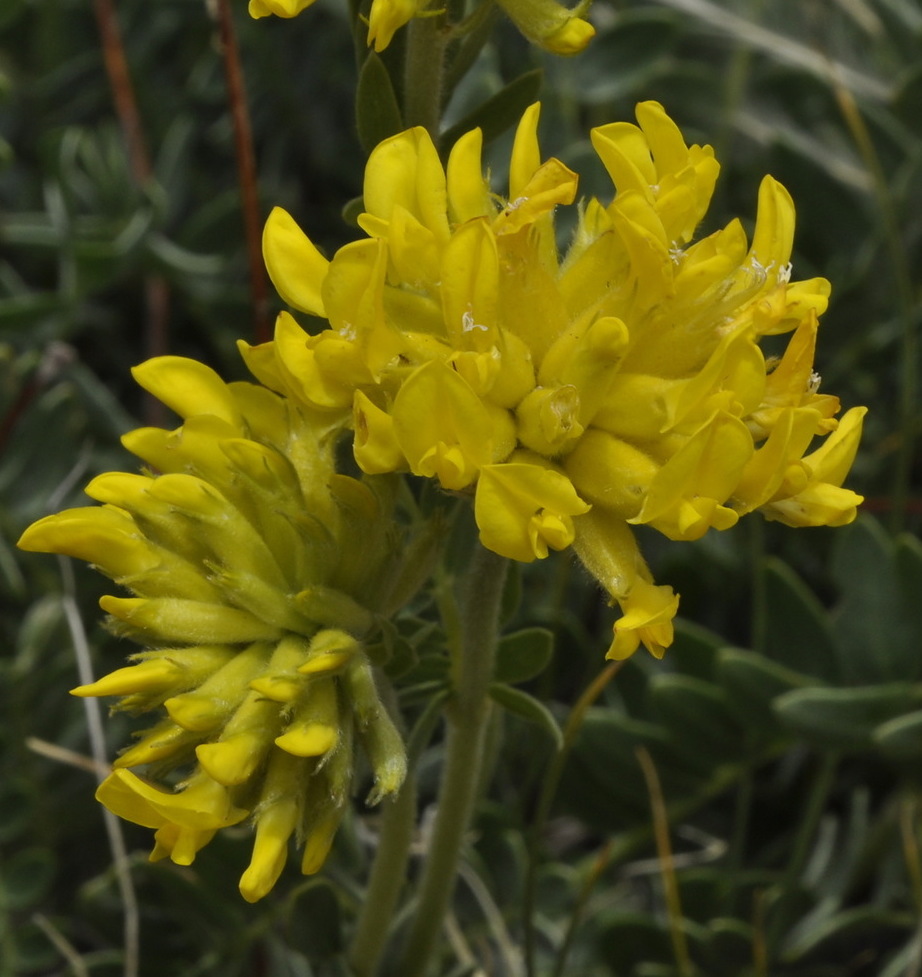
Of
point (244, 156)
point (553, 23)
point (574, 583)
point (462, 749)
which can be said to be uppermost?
point (553, 23)

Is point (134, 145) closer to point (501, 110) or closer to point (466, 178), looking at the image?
point (501, 110)

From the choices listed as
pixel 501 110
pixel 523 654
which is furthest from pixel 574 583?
pixel 501 110

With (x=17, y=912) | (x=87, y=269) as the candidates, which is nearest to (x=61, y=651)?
(x=17, y=912)

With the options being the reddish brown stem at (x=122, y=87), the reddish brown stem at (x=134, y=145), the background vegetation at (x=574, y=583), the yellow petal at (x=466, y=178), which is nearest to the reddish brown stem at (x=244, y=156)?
the background vegetation at (x=574, y=583)

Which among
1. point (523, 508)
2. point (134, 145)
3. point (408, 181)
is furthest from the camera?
point (134, 145)

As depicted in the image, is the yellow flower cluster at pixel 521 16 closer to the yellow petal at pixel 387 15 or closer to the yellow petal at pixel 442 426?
the yellow petal at pixel 387 15

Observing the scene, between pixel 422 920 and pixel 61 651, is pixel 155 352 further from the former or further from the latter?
pixel 422 920
